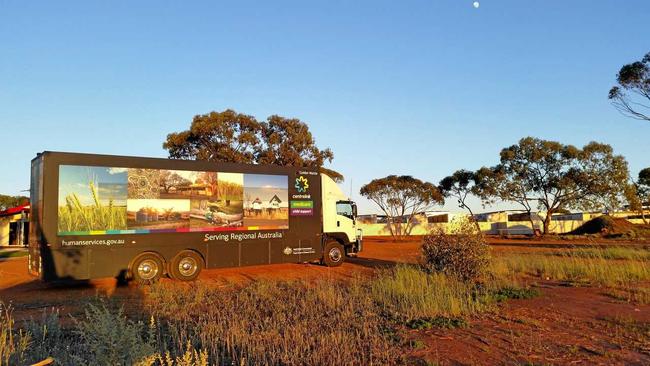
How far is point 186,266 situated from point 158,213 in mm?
1934

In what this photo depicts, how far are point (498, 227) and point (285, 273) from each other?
45.2 metres

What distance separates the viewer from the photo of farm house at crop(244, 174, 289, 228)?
17469mm

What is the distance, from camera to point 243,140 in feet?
118

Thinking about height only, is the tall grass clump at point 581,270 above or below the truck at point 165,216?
below

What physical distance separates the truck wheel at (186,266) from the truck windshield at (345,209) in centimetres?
627

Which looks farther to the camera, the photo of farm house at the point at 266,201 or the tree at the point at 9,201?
the tree at the point at 9,201

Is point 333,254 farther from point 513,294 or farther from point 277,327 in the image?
point 277,327

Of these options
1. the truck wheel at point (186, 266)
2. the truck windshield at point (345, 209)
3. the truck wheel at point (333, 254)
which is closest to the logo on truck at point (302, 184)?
the truck windshield at point (345, 209)

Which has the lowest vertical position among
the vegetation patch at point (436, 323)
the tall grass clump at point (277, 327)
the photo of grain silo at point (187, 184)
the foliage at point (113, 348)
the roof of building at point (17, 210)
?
the vegetation patch at point (436, 323)

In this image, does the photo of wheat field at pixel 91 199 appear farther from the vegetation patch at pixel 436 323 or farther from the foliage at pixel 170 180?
the vegetation patch at pixel 436 323

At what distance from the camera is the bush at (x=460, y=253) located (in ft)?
42.7

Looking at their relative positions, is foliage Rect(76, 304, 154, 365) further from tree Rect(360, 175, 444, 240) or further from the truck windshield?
tree Rect(360, 175, 444, 240)

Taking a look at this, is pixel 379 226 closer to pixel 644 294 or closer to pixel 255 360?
pixel 644 294

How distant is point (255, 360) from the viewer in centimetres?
614
